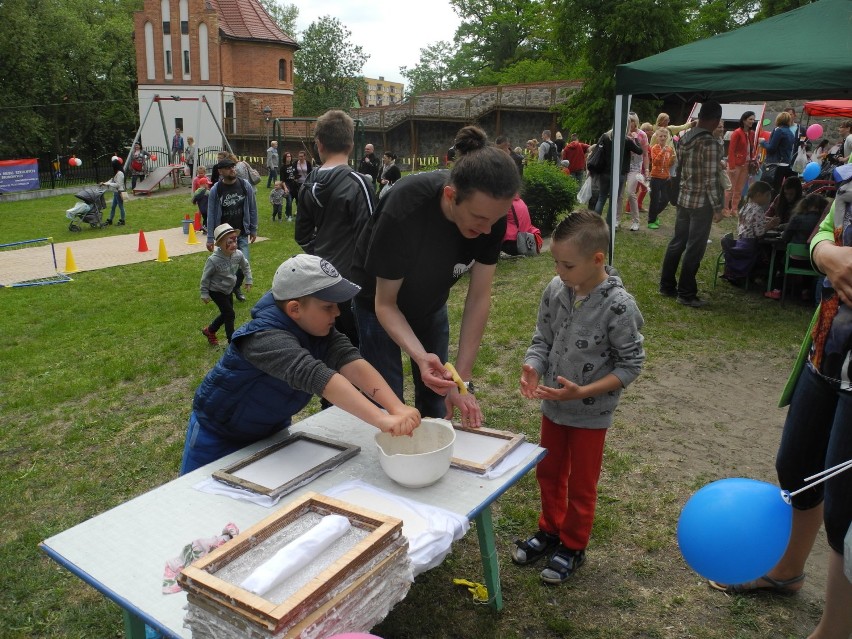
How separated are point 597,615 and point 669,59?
5.70 meters

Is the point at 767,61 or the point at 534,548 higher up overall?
the point at 767,61

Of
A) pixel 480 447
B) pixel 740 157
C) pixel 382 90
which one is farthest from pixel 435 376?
pixel 382 90

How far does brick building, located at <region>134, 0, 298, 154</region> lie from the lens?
1328 inches

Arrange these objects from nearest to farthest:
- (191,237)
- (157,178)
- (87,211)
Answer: (191,237) < (87,211) < (157,178)

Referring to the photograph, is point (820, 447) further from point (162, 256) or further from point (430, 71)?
point (430, 71)

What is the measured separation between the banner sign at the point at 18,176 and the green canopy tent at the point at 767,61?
18872mm

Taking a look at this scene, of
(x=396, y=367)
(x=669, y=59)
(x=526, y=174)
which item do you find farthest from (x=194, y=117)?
(x=396, y=367)

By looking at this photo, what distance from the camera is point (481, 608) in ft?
8.25

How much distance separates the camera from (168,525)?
5.78 ft

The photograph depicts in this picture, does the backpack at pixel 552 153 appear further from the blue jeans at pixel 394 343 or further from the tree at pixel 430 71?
the tree at pixel 430 71

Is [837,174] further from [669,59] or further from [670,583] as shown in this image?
[669,59]

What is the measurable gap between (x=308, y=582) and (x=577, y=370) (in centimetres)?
151

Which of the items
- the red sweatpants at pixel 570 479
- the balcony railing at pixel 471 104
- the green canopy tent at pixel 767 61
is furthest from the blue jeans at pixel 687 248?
the balcony railing at pixel 471 104

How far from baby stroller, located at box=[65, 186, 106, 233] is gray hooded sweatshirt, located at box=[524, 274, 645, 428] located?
13314 millimetres
